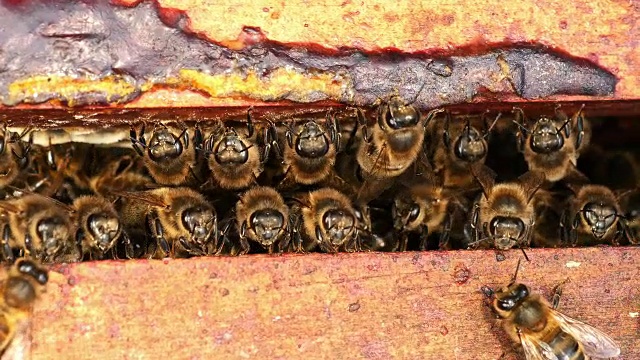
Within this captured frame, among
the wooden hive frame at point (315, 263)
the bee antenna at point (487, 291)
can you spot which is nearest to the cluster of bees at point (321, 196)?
the bee antenna at point (487, 291)

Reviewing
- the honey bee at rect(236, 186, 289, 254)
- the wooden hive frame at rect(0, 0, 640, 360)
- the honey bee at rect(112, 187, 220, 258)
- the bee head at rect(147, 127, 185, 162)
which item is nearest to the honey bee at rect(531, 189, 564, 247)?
the wooden hive frame at rect(0, 0, 640, 360)

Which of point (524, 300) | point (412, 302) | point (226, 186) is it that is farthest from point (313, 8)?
point (524, 300)

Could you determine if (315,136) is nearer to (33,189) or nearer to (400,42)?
(400,42)

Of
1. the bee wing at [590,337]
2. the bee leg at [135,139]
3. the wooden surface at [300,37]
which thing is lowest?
the bee wing at [590,337]

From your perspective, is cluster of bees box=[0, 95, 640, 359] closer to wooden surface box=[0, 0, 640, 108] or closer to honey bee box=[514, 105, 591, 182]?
honey bee box=[514, 105, 591, 182]

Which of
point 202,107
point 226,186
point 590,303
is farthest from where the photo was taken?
point 226,186

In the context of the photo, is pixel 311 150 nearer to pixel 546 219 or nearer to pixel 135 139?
pixel 135 139

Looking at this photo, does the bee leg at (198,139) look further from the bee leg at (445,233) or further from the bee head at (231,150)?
the bee leg at (445,233)
